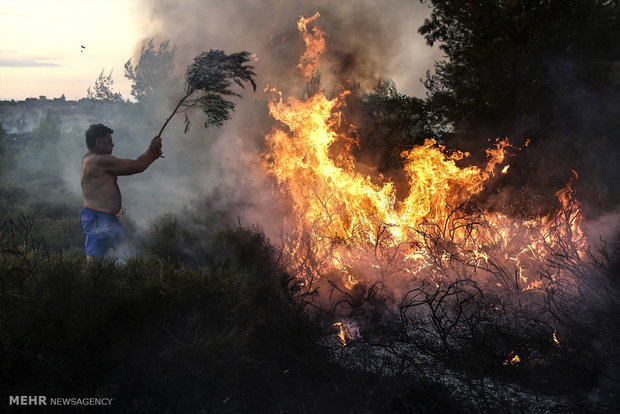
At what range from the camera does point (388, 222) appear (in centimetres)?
657

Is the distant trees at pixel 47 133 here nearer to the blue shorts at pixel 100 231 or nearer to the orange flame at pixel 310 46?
the orange flame at pixel 310 46

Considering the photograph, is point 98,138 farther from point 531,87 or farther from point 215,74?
point 531,87

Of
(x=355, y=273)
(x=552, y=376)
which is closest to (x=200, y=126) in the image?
(x=355, y=273)

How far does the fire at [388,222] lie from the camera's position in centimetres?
564

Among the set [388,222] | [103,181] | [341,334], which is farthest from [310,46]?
[341,334]

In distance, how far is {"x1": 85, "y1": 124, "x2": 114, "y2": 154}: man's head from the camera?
16.4 ft

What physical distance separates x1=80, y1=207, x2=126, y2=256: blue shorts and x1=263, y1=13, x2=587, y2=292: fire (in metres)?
2.09

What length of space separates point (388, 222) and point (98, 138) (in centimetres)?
403

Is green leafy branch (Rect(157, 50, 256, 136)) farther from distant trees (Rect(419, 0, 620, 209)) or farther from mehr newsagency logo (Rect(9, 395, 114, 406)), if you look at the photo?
distant trees (Rect(419, 0, 620, 209))

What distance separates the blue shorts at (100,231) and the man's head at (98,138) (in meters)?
0.71

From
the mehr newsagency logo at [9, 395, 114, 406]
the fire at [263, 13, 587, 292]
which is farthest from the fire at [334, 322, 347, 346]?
the mehr newsagency logo at [9, 395, 114, 406]

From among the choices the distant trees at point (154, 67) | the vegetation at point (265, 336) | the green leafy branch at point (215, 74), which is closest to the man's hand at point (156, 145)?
the green leafy branch at point (215, 74)

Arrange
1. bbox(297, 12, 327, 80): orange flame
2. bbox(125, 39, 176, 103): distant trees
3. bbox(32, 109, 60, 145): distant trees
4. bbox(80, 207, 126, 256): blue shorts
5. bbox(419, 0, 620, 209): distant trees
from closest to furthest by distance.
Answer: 1. bbox(80, 207, 126, 256): blue shorts
2. bbox(297, 12, 327, 80): orange flame
3. bbox(419, 0, 620, 209): distant trees
4. bbox(125, 39, 176, 103): distant trees
5. bbox(32, 109, 60, 145): distant trees

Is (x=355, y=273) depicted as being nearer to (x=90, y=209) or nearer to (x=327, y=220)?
(x=327, y=220)
